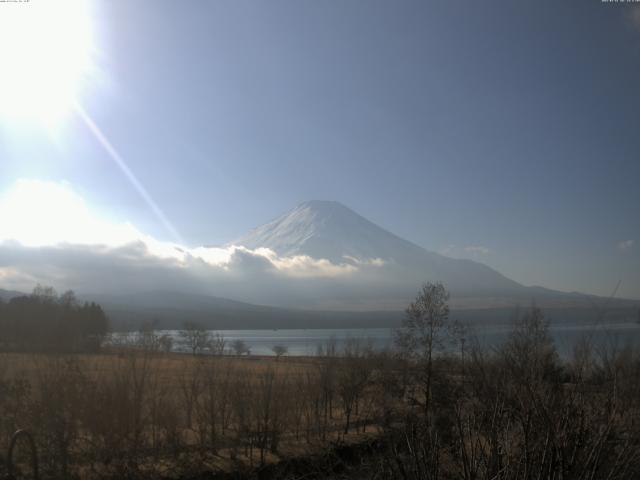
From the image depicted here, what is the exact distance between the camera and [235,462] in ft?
59.7

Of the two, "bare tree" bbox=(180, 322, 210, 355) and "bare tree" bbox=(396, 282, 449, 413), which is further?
"bare tree" bbox=(180, 322, 210, 355)

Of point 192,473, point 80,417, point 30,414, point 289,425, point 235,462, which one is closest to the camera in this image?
point 30,414

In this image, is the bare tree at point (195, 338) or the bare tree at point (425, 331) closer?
the bare tree at point (425, 331)

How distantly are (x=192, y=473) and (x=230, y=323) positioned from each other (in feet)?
599

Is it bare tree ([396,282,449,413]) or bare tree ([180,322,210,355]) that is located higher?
bare tree ([396,282,449,413])

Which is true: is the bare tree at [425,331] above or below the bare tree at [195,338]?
above

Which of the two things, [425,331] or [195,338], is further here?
[195,338]

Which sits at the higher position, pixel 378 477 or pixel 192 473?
pixel 378 477

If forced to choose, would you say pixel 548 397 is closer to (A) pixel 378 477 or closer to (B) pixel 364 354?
(A) pixel 378 477

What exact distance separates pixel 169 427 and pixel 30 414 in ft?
17.0

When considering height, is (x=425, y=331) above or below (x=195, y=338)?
above

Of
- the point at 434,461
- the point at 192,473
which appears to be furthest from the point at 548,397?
the point at 192,473

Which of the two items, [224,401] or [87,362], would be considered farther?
[224,401]

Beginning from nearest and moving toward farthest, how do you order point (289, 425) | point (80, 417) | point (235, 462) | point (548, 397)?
1. point (548, 397)
2. point (80, 417)
3. point (235, 462)
4. point (289, 425)
